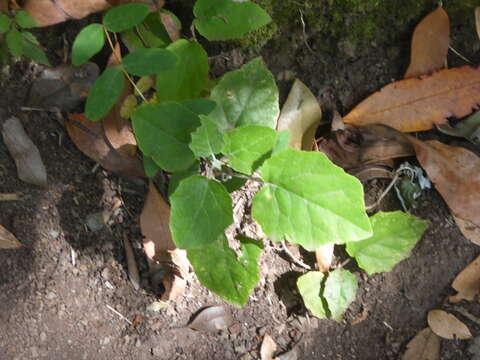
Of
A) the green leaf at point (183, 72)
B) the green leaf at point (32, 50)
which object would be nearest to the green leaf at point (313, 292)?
the green leaf at point (183, 72)

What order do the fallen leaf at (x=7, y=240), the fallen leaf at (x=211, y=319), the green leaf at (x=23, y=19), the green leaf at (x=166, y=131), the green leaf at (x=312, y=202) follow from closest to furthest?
the green leaf at (x=312, y=202) < the green leaf at (x=166, y=131) < the green leaf at (x=23, y=19) < the fallen leaf at (x=7, y=240) < the fallen leaf at (x=211, y=319)

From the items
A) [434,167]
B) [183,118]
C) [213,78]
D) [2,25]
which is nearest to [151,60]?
[183,118]

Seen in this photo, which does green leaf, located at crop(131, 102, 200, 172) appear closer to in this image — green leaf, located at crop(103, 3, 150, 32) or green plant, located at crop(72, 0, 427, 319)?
green plant, located at crop(72, 0, 427, 319)

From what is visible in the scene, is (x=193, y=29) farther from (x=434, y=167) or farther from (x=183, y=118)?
(x=434, y=167)

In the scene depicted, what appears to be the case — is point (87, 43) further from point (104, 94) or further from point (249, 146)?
point (249, 146)

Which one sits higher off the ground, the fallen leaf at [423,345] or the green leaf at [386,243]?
→ the green leaf at [386,243]

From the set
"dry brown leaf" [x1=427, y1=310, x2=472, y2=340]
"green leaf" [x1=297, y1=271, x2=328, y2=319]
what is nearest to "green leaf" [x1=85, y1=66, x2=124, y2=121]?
"green leaf" [x1=297, y1=271, x2=328, y2=319]

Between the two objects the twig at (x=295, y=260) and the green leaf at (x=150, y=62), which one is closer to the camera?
the green leaf at (x=150, y=62)

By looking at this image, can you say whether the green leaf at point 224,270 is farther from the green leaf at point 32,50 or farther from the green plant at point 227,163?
the green leaf at point 32,50
